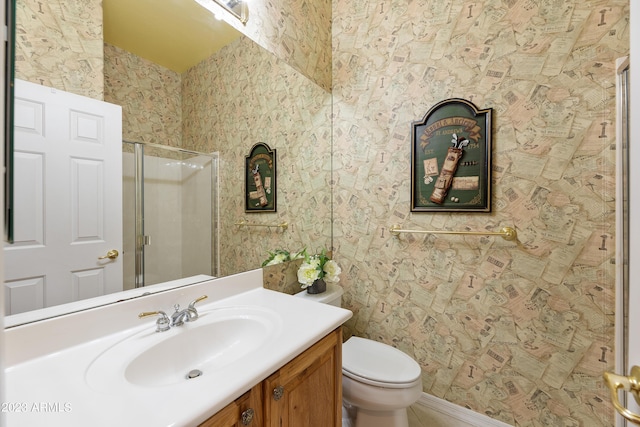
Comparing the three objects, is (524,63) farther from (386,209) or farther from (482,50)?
(386,209)

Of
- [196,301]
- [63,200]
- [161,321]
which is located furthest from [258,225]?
[63,200]

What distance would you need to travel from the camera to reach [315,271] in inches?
61.2

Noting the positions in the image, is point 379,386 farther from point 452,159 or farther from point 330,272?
point 452,159

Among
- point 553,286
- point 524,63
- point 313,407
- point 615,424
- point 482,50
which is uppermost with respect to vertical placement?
point 482,50

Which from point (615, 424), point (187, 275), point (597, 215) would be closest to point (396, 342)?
point (615, 424)

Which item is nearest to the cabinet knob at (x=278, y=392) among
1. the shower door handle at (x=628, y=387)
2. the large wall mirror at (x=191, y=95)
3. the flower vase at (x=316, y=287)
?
the large wall mirror at (x=191, y=95)

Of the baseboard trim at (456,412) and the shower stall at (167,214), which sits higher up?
the shower stall at (167,214)

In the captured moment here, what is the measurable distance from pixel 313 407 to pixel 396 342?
0.92 metres

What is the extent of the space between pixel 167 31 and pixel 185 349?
3.84 ft

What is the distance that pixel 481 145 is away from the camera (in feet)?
4.56

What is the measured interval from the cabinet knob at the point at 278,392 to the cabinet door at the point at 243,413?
0.15 ft

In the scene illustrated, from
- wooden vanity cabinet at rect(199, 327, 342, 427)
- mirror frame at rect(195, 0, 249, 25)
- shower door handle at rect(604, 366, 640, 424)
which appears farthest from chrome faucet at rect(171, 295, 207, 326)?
mirror frame at rect(195, 0, 249, 25)

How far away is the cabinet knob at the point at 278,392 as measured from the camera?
0.74 m

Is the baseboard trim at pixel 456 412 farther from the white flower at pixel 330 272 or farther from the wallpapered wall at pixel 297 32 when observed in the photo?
the wallpapered wall at pixel 297 32
